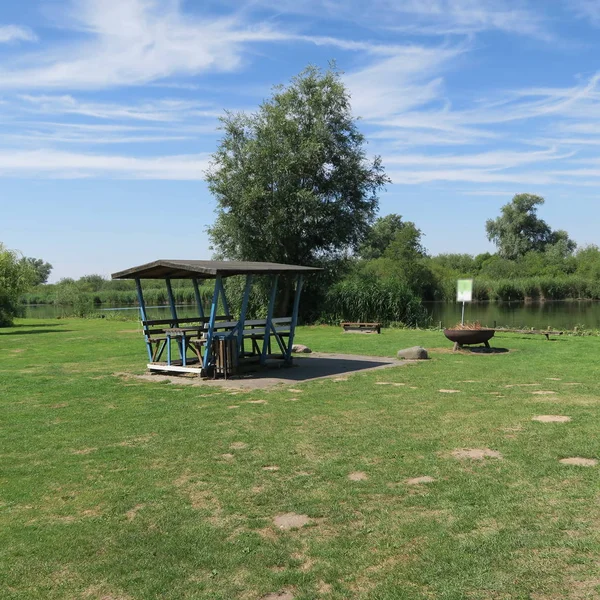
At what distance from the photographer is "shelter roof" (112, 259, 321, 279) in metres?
11.8

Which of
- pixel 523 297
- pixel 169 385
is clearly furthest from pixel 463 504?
pixel 523 297

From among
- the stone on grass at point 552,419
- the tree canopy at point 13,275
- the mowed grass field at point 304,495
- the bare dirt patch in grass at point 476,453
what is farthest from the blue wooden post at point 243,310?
the tree canopy at point 13,275

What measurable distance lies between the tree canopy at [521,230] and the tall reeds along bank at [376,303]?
5783 cm

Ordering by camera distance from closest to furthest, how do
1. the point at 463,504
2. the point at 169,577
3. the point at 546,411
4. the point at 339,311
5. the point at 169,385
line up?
1. the point at 169,577
2. the point at 463,504
3. the point at 546,411
4. the point at 169,385
5. the point at 339,311

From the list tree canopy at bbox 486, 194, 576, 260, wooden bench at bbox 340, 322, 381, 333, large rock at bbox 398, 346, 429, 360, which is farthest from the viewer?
tree canopy at bbox 486, 194, 576, 260

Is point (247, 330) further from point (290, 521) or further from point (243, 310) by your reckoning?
point (290, 521)

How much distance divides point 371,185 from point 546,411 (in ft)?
87.4

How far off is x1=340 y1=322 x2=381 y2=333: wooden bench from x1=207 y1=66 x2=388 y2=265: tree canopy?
8306mm

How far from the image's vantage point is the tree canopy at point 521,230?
8318 centimetres

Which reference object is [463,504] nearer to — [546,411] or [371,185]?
[546,411]

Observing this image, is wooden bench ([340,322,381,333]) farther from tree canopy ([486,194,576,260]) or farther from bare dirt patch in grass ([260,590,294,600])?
tree canopy ([486,194,576,260])

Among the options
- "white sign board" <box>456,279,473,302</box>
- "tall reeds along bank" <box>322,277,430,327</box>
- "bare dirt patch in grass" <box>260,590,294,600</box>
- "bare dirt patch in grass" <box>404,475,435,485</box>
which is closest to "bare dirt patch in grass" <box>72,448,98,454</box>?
"bare dirt patch in grass" <box>404,475,435,485</box>

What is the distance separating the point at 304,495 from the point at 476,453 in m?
2.03

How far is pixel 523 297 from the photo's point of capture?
195 feet
